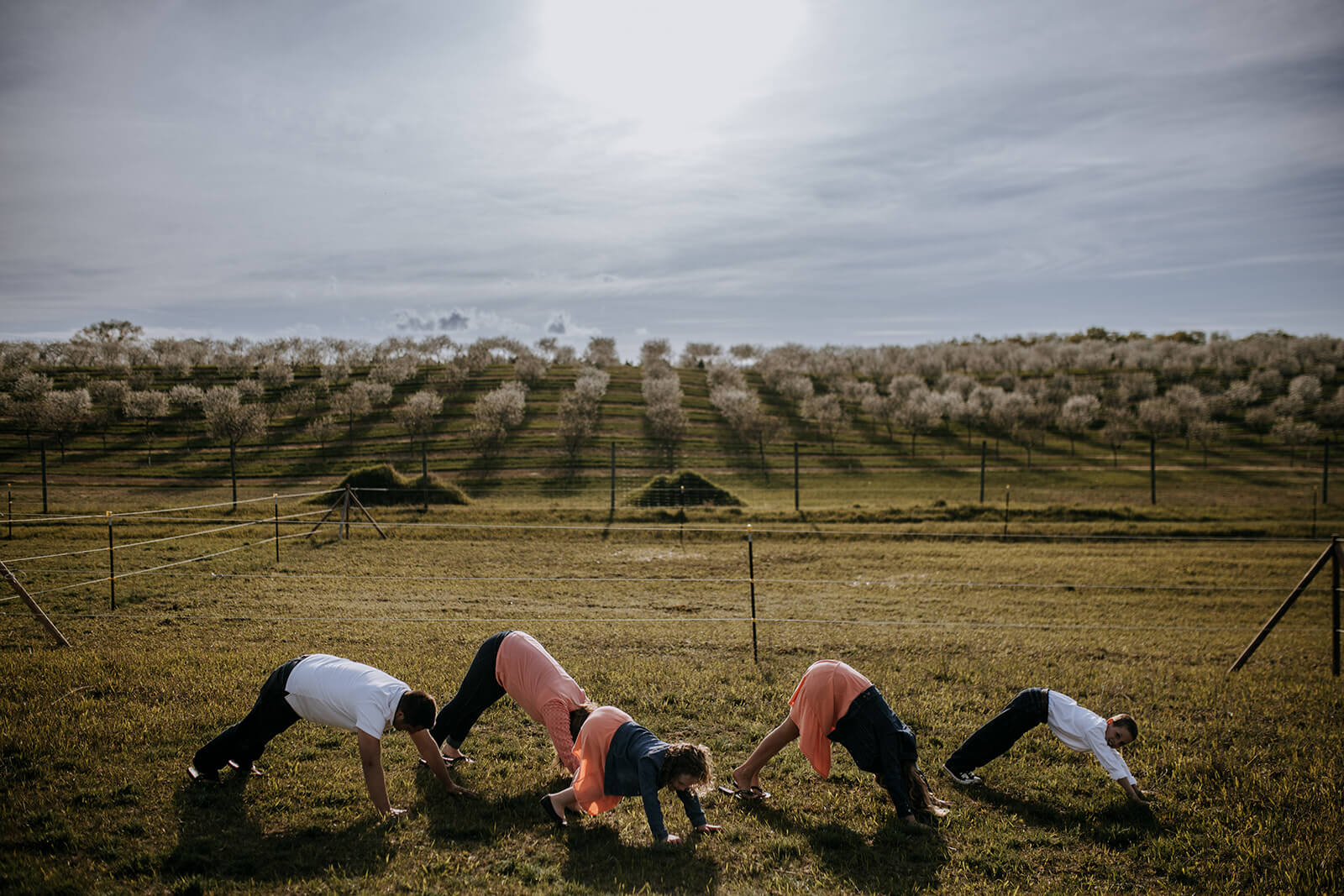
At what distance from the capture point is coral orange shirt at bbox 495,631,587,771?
218 inches

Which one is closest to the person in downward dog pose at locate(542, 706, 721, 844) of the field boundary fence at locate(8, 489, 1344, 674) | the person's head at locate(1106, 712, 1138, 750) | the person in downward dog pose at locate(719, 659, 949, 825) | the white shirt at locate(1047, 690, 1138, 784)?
the person in downward dog pose at locate(719, 659, 949, 825)

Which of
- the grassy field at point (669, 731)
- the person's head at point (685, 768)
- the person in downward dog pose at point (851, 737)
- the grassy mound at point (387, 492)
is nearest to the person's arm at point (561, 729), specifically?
the grassy field at point (669, 731)

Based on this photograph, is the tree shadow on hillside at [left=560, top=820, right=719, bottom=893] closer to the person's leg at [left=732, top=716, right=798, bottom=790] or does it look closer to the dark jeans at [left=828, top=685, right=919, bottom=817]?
the person's leg at [left=732, top=716, right=798, bottom=790]

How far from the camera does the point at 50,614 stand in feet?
36.0

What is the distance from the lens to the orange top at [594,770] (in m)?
5.14

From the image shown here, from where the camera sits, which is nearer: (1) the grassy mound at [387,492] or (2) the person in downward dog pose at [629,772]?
(2) the person in downward dog pose at [629,772]

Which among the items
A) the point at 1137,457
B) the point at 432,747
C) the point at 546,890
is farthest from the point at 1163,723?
the point at 1137,457

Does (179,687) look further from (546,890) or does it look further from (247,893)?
(546,890)

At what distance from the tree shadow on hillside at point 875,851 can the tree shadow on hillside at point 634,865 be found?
0.82m

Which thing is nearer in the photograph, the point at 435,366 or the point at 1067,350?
the point at 435,366

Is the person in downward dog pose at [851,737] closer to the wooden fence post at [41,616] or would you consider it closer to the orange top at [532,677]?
the orange top at [532,677]

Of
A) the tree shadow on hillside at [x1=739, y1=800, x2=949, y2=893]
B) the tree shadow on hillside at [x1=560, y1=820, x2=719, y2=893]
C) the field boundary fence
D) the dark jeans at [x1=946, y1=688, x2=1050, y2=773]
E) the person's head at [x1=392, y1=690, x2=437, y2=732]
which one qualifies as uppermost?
the person's head at [x1=392, y1=690, x2=437, y2=732]

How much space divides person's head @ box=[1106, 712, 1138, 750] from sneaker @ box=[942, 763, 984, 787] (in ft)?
3.72

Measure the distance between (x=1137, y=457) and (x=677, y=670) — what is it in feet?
215
